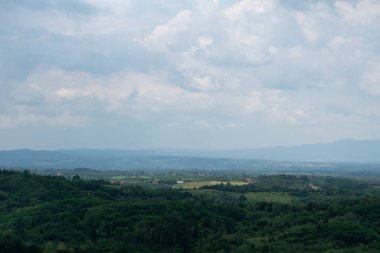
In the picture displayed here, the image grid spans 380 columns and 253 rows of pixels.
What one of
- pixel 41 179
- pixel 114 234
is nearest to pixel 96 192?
pixel 41 179

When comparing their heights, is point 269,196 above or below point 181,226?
above

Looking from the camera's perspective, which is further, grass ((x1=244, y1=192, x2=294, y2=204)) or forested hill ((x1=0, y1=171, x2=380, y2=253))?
grass ((x1=244, y1=192, x2=294, y2=204))

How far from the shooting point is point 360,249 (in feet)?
192

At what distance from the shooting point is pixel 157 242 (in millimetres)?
65438

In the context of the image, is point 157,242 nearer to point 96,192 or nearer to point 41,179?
point 96,192

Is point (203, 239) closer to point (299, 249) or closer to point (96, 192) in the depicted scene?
point (299, 249)

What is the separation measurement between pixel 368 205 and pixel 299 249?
19.8m

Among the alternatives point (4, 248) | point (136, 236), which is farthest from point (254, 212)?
point (4, 248)

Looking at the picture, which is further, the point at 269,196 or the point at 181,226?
the point at 269,196

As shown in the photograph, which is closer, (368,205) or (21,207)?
(368,205)

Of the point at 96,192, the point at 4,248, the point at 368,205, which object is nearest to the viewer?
the point at 4,248

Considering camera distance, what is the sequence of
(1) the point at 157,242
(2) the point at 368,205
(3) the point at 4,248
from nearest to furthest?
(3) the point at 4,248 → (1) the point at 157,242 → (2) the point at 368,205

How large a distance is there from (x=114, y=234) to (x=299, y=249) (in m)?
22.6

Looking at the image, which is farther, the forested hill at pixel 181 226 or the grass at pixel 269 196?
the grass at pixel 269 196
